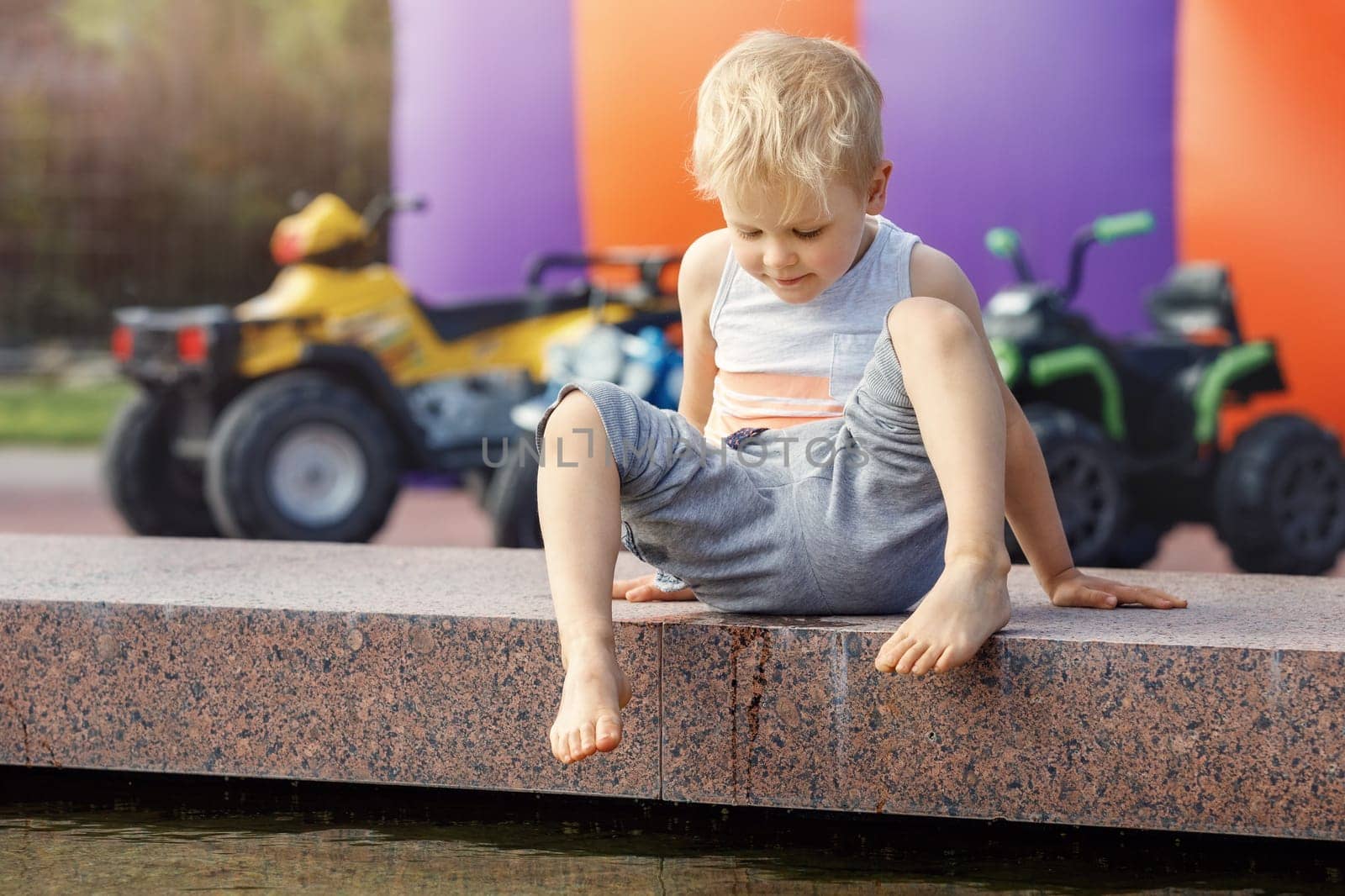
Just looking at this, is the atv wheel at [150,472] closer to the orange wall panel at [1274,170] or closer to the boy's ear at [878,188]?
the orange wall panel at [1274,170]

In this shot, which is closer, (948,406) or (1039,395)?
(948,406)

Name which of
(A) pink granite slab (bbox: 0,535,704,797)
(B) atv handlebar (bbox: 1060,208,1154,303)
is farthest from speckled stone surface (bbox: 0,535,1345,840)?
(B) atv handlebar (bbox: 1060,208,1154,303)

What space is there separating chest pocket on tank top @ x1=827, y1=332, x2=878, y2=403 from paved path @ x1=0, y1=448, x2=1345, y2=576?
10.2 feet

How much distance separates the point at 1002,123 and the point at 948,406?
9.04 ft

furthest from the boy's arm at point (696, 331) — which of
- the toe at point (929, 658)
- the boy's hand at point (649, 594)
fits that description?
the toe at point (929, 658)

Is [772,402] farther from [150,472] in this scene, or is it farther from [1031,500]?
[150,472]

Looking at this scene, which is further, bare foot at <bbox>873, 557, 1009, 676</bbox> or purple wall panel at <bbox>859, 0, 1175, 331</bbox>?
purple wall panel at <bbox>859, 0, 1175, 331</bbox>

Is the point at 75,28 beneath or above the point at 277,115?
above

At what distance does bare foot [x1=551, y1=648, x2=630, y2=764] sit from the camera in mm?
1807

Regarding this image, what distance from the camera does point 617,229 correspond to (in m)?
4.74

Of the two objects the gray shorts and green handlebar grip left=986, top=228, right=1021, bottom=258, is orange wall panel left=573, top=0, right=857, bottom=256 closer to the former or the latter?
green handlebar grip left=986, top=228, right=1021, bottom=258

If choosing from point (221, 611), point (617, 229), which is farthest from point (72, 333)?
point (221, 611)

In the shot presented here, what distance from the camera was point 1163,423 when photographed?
4.53 metres

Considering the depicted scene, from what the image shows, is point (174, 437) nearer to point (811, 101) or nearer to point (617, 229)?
point (617, 229)
